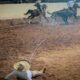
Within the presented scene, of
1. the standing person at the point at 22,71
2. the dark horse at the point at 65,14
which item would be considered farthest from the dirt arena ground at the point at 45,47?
the standing person at the point at 22,71

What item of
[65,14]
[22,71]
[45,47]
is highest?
[22,71]

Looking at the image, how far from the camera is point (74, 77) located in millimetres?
8414

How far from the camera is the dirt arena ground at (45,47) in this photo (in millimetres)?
9016

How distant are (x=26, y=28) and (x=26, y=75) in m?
7.24

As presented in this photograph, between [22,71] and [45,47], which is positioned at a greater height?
[22,71]

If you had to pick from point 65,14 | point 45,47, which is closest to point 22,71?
point 45,47

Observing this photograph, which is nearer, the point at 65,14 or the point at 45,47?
the point at 45,47

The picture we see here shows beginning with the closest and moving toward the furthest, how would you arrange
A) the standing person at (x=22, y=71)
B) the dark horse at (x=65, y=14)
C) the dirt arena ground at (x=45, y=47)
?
1. the standing person at (x=22, y=71)
2. the dirt arena ground at (x=45, y=47)
3. the dark horse at (x=65, y=14)

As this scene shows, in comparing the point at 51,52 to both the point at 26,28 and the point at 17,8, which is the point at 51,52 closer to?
the point at 26,28

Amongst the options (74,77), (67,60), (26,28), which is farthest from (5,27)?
(74,77)

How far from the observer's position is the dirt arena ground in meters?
9.02

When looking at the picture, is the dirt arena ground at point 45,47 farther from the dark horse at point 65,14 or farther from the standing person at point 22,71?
the standing person at point 22,71

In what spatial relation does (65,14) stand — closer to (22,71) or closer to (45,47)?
(45,47)

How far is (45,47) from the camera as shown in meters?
11.3
